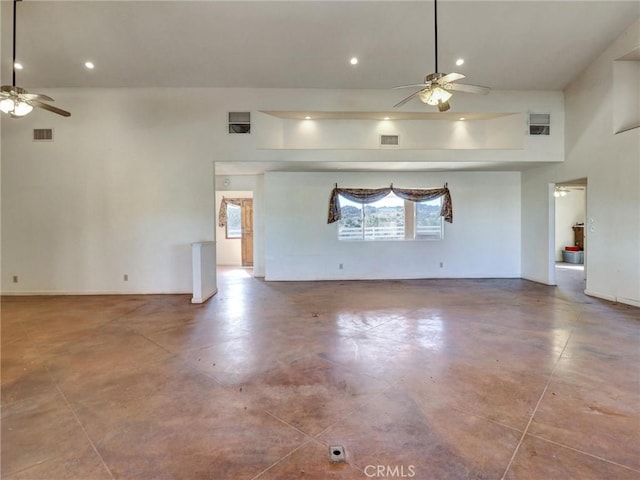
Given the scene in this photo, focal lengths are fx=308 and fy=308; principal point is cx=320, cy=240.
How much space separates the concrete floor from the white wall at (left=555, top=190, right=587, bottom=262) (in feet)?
21.7

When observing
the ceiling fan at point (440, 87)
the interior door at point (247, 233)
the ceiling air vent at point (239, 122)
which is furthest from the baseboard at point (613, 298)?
the interior door at point (247, 233)

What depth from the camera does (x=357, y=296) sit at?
5.54 m

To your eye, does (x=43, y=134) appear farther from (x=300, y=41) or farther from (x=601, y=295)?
(x=601, y=295)

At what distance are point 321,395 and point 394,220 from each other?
218 inches

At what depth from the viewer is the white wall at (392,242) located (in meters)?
6.97

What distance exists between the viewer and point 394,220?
727 cm

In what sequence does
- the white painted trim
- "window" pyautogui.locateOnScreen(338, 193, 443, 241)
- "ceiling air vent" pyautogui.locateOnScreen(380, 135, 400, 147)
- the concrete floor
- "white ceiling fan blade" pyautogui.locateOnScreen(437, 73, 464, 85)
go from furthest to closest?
"window" pyautogui.locateOnScreen(338, 193, 443, 241)
"ceiling air vent" pyautogui.locateOnScreen(380, 135, 400, 147)
the white painted trim
"white ceiling fan blade" pyautogui.locateOnScreen(437, 73, 464, 85)
the concrete floor

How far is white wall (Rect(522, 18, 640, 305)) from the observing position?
4684 millimetres

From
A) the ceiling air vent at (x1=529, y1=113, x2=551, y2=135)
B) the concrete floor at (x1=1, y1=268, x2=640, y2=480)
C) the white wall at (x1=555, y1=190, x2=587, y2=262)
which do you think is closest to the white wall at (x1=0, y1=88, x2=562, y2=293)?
the ceiling air vent at (x1=529, y1=113, x2=551, y2=135)

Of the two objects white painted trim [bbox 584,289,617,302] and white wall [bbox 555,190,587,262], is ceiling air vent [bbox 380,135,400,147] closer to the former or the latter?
white painted trim [bbox 584,289,617,302]

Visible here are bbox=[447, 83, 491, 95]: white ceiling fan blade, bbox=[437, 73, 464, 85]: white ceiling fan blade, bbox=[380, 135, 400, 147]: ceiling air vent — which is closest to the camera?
bbox=[437, 73, 464, 85]: white ceiling fan blade

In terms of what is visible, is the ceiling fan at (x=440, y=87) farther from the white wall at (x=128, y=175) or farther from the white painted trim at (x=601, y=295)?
the white painted trim at (x=601, y=295)

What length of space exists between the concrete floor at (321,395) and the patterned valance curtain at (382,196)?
10.0 feet

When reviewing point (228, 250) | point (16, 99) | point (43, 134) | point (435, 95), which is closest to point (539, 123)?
point (435, 95)
